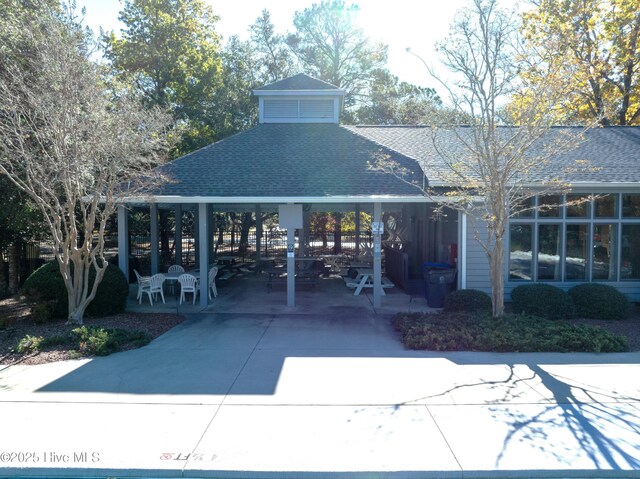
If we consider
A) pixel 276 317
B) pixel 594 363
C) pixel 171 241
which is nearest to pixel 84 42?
pixel 276 317

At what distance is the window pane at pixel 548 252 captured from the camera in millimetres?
12547

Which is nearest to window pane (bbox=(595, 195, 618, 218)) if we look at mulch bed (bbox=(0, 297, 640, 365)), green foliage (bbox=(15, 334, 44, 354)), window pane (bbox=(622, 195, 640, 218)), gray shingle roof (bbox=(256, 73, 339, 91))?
window pane (bbox=(622, 195, 640, 218))

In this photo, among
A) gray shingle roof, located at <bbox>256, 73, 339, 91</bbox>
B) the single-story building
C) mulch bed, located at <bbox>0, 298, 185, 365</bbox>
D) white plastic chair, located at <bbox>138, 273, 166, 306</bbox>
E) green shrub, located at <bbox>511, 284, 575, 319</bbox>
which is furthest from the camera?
gray shingle roof, located at <bbox>256, 73, 339, 91</bbox>

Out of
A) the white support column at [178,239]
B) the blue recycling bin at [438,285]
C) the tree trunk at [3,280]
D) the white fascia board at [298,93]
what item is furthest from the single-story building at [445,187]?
the tree trunk at [3,280]

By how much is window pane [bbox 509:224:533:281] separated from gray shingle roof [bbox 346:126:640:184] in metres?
1.57

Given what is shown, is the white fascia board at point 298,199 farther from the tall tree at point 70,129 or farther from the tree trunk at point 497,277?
the tree trunk at point 497,277

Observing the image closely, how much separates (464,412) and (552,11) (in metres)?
24.7

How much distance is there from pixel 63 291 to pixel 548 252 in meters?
11.4

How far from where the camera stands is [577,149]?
554 inches

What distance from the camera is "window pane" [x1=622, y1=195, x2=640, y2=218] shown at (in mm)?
12500

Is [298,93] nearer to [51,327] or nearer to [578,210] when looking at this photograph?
[578,210]

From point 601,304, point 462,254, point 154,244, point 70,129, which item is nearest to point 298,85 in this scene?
point 154,244

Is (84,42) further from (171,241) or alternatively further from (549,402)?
(171,241)

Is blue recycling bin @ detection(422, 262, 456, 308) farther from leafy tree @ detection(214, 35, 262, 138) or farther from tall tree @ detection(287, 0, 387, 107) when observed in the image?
tall tree @ detection(287, 0, 387, 107)
